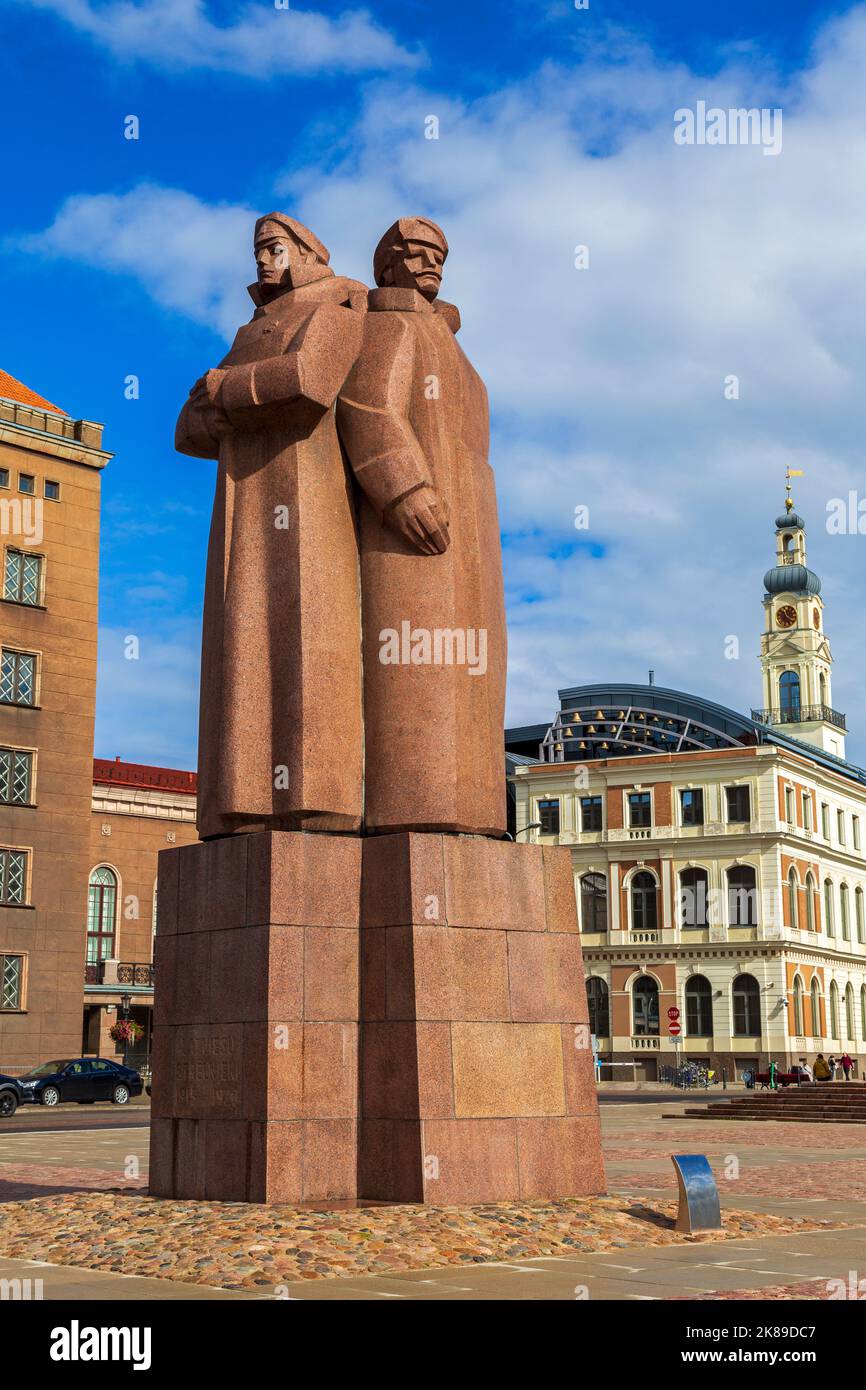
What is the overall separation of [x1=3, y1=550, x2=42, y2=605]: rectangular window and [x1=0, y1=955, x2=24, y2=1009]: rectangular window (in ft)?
37.8

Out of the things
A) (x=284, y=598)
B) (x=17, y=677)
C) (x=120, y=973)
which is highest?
(x=17, y=677)

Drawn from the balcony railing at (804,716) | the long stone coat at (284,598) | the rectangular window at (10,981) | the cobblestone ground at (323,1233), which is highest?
the balcony railing at (804,716)

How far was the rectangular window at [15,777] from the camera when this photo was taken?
51625 millimetres

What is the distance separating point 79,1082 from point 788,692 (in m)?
82.7

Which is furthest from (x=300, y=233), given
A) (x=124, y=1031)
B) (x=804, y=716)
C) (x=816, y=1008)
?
(x=804, y=716)

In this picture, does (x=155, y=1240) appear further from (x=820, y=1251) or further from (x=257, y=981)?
(x=820, y=1251)

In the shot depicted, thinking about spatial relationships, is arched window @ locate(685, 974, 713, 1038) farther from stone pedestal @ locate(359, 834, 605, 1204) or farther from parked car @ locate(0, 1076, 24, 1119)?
stone pedestal @ locate(359, 834, 605, 1204)

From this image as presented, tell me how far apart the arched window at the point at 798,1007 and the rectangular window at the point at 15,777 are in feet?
128

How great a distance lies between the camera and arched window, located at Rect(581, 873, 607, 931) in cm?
7844

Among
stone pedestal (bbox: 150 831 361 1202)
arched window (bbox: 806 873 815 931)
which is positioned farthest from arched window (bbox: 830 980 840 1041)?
stone pedestal (bbox: 150 831 361 1202)

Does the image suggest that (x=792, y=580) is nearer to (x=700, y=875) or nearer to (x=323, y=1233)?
(x=700, y=875)

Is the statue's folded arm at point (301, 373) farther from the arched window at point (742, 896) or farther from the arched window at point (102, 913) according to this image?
the arched window at point (742, 896)

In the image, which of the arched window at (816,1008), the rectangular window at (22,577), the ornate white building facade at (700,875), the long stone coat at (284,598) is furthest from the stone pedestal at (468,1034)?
the arched window at (816,1008)

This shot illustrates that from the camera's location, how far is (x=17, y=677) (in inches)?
2051
